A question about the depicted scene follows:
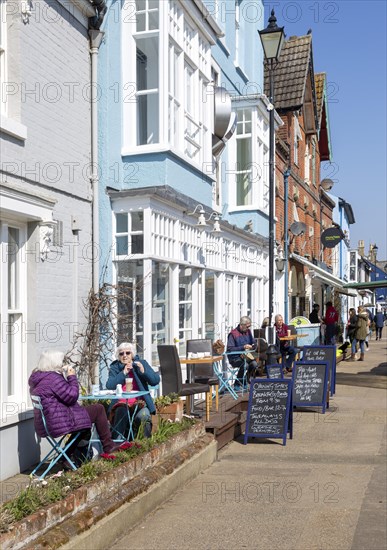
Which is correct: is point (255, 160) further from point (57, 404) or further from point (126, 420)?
point (57, 404)

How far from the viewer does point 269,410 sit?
991 centimetres

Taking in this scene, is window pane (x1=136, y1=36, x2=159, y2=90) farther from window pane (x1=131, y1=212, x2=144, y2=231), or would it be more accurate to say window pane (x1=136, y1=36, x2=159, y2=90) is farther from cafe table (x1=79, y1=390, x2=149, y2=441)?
cafe table (x1=79, y1=390, x2=149, y2=441)

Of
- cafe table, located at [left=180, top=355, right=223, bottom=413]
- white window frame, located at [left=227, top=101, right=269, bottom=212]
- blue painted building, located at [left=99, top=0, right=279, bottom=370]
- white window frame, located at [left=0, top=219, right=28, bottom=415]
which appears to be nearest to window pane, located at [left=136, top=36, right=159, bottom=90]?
blue painted building, located at [left=99, top=0, right=279, bottom=370]

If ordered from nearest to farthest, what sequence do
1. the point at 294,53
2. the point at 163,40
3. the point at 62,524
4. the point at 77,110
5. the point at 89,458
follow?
the point at 62,524 < the point at 89,458 < the point at 77,110 < the point at 163,40 < the point at 294,53

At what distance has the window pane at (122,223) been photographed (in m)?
10.1

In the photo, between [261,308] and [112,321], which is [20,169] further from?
[261,308]

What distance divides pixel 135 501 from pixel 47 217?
10.8ft

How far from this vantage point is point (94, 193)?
950 centimetres

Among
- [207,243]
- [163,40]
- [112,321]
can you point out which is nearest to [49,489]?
[112,321]

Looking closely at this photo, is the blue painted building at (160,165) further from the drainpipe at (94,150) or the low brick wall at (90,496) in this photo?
the low brick wall at (90,496)

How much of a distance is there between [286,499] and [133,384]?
201 centimetres

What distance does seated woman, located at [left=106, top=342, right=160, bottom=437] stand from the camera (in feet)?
25.5

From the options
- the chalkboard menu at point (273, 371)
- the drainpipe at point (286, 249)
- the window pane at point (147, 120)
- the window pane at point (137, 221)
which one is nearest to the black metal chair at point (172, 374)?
the window pane at point (137, 221)

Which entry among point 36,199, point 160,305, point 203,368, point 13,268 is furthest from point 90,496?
point 203,368
